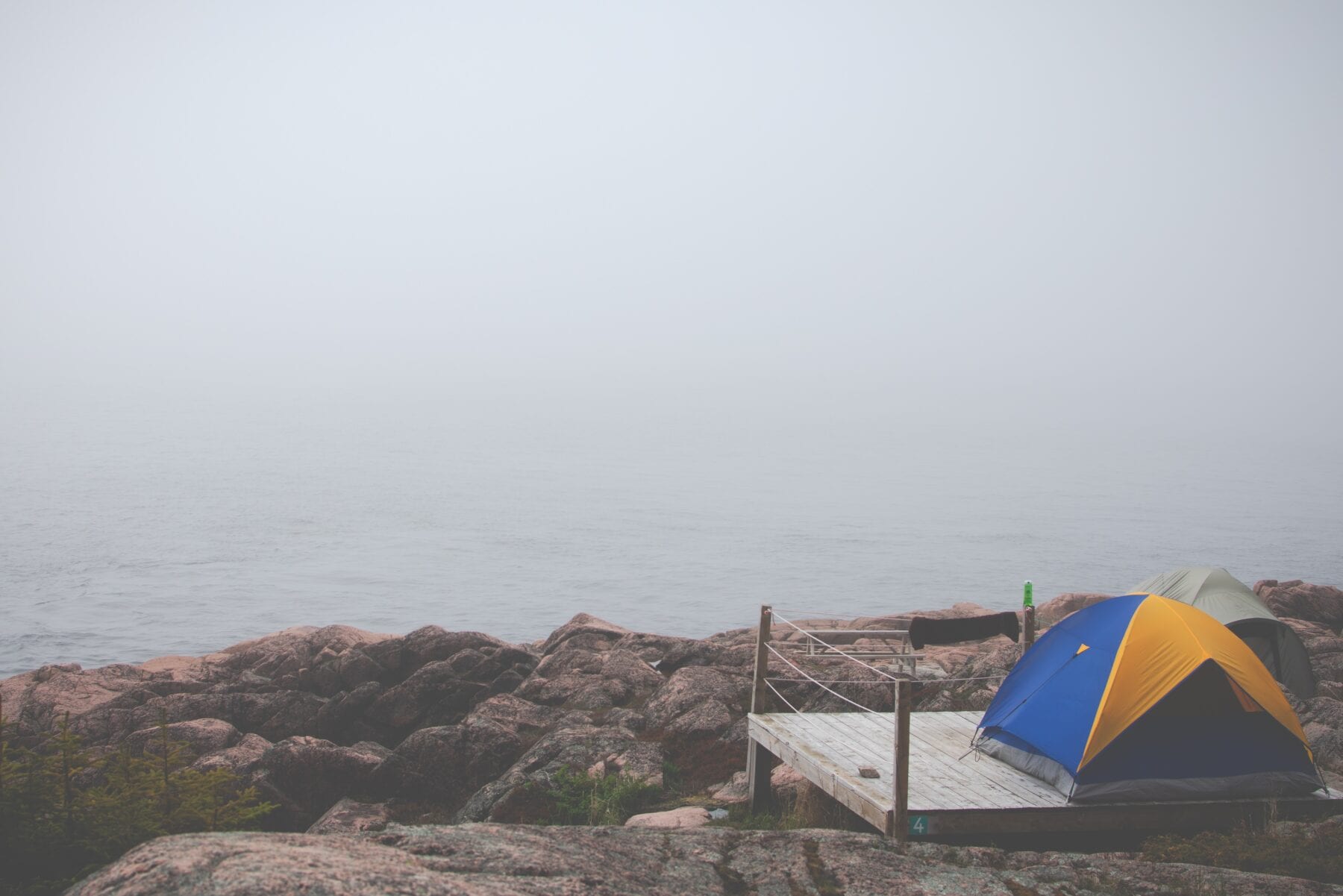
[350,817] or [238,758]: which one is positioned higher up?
[238,758]

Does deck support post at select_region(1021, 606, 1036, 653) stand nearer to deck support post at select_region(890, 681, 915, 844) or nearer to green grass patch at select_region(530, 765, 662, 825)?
deck support post at select_region(890, 681, 915, 844)

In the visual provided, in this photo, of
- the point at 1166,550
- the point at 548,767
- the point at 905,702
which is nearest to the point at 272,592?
the point at 548,767

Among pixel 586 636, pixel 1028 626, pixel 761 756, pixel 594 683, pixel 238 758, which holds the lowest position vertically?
pixel 238 758

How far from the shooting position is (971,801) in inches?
338

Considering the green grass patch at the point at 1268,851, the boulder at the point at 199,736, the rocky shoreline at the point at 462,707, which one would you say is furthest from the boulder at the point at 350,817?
the green grass patch at the point at 1268,851

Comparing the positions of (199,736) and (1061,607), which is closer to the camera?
(199,736)

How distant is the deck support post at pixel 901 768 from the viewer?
8102mm

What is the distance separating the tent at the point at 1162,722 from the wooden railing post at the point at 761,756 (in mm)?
2914

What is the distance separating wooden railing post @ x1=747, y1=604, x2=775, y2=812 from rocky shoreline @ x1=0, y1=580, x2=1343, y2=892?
489mm

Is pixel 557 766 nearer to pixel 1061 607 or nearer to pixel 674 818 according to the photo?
pixel 674 818

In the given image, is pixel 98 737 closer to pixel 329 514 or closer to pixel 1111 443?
pixel 329 514

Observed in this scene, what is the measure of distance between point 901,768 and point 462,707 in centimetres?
1226

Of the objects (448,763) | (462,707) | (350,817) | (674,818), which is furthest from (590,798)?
(462,707)

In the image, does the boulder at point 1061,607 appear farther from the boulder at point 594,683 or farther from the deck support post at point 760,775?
the deck support post at point 760,775
